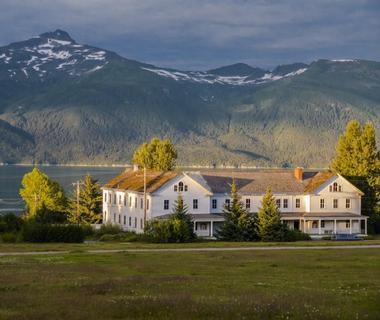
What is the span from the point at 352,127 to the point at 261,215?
1206 inches

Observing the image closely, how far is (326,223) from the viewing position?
9588 centimetres

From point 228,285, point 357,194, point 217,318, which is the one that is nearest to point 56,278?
point 228,285

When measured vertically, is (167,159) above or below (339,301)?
above

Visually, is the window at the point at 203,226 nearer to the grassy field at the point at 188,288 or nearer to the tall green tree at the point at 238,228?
the tall green tree at the point at 238,228

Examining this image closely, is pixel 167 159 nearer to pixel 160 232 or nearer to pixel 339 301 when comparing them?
A: pixel 160 232

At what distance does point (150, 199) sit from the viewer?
88.0 metres

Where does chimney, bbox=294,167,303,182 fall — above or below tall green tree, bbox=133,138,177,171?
below

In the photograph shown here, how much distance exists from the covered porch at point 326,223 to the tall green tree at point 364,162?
420 centimetres

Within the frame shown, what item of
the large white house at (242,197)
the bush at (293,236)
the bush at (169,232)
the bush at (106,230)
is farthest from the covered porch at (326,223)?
the bush at (169,232)

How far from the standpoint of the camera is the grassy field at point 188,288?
68.2ft

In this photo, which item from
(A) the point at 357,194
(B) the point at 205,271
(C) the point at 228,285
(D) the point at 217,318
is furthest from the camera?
(A) the point at 357,194

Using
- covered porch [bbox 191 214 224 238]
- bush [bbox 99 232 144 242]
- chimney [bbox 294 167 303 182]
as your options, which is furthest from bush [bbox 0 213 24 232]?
chimney [bbox 294 167 303 182]

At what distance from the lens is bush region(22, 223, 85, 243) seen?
64.1 m

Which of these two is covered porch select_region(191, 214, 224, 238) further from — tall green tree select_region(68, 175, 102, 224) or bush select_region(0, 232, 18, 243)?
bush select_region(0, 232, 18, 243)
